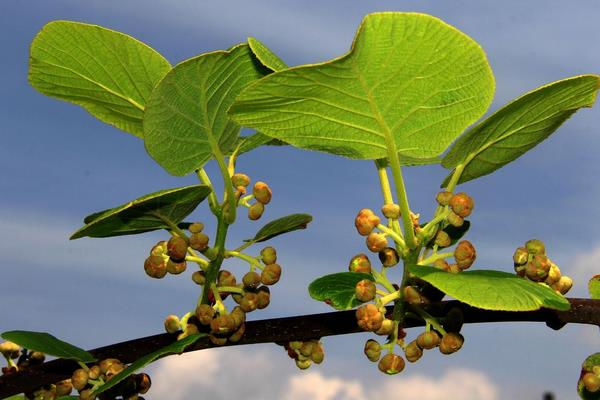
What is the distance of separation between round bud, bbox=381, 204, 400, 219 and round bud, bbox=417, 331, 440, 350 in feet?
1.26

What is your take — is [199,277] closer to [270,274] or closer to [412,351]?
[270,274]

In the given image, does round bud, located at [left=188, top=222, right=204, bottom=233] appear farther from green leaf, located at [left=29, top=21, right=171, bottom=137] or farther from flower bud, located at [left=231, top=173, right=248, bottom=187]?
green leaf, located at [left=29, top=21, right=171, bottom=137]

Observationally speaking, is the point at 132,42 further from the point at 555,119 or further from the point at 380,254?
the point at 555,119

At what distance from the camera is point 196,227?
261 centimetres

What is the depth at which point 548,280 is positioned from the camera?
2604 millimetres

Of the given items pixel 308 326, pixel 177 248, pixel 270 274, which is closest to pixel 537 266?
pixel 308 326

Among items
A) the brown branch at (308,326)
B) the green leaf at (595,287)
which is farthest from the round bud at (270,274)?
the green leaf at (595,287)

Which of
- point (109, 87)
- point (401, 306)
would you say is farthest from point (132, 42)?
point (401, 306)

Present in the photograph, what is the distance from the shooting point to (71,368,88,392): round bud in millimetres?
2764

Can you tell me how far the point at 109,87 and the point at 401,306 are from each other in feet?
3.76

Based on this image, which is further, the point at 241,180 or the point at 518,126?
the point at 241,180

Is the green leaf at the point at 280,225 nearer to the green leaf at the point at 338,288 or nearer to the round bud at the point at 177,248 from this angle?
the round bud at the point at 177,248

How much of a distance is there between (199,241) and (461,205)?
800 mm

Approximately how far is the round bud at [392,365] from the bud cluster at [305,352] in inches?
10.3
